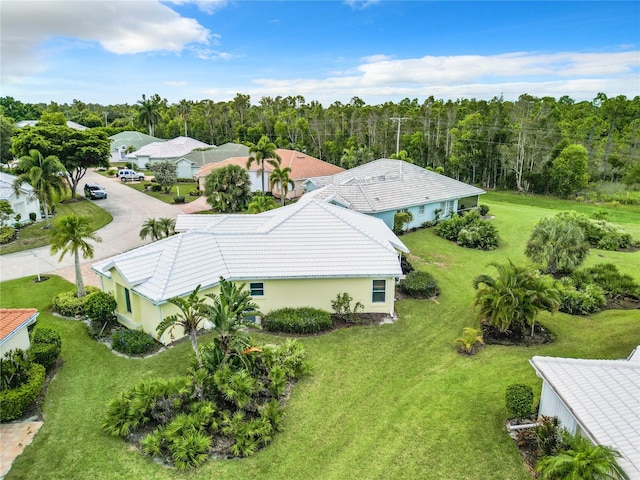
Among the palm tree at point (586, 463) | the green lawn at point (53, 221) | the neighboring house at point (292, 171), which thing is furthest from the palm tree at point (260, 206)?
the palm tree at point (586, 463)

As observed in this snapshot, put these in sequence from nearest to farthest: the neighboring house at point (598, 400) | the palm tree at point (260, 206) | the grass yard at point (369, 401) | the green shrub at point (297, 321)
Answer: the neighboring house at point (598, 400) < the grass yard at point (369, 401) < the green shrub at point (297, 321) < the palm tree at point (260, 206)

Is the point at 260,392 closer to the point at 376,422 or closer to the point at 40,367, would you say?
the point at 376,422

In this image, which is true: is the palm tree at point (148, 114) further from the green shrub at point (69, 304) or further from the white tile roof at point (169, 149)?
the green shrub at point (69, 304)

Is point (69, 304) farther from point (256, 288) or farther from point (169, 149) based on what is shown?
point (169, 149)

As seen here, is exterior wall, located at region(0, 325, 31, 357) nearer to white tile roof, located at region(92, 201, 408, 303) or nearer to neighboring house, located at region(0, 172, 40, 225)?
white tile roof, located at region(92, 201, 408, 303)

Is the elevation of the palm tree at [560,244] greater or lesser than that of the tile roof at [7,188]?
lesser

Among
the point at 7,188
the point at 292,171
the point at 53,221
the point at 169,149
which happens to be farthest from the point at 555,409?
the point at 169,149

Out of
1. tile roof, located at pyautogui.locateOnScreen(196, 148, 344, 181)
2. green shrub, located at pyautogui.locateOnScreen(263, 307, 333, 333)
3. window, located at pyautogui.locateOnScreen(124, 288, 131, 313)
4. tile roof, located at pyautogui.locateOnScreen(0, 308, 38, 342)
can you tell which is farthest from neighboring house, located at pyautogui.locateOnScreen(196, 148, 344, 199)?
tile roof, located at pyautogui.locateOnScreen(0, 308, 38, 342)
